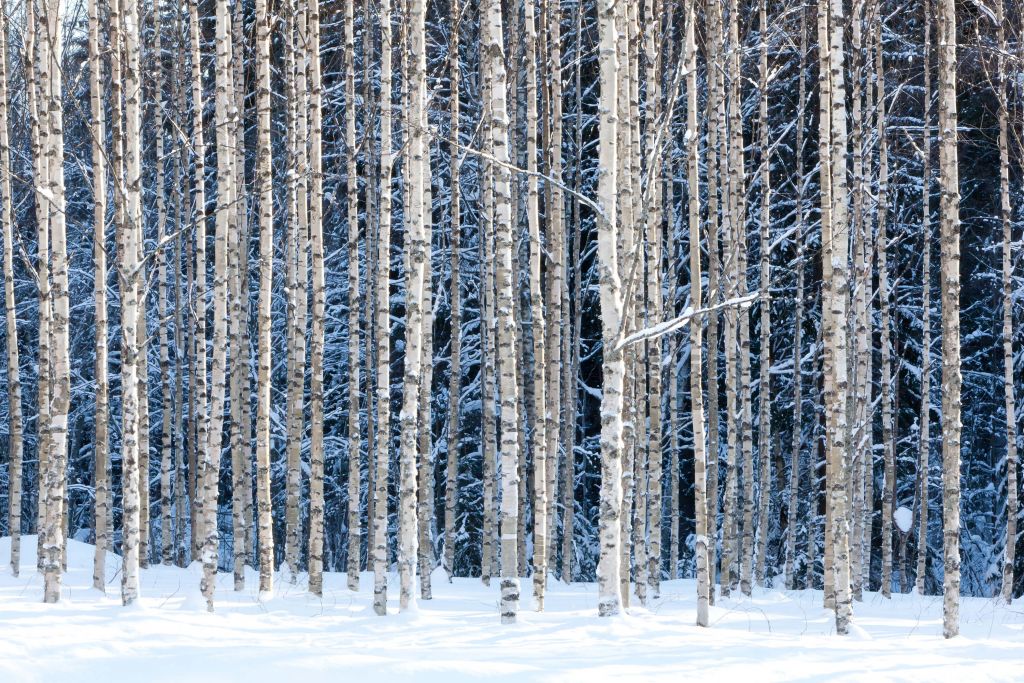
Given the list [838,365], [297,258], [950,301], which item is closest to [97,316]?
[297,258]

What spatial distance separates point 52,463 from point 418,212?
390 cm

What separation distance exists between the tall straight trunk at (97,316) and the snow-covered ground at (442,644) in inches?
30.6

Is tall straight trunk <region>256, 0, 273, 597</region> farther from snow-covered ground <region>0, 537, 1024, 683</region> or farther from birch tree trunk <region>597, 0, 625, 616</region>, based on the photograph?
birch tree trunk <region>597, 0, 625, 616</region>

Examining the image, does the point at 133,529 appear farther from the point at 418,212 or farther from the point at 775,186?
the point at 775,186

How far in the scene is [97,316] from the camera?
9.03 meters

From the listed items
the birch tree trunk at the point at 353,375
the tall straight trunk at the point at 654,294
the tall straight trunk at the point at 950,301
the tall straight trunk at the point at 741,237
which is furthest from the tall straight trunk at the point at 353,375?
the tall straight trunk at the point at 950,301

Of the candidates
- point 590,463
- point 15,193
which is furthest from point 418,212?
point 15,193

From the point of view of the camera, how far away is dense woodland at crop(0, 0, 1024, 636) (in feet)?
29.4

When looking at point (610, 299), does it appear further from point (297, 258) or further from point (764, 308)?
point (764, 308)

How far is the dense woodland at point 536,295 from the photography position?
897 centimetres

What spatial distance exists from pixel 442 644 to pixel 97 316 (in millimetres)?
4294

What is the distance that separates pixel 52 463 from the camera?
356 inches

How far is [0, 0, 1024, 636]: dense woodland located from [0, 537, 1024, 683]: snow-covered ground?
0.46 m

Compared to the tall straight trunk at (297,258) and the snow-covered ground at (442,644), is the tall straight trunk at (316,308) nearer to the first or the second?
the tall straight trunk at (297,258)
